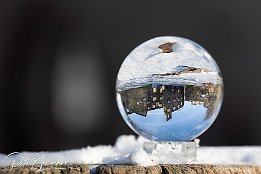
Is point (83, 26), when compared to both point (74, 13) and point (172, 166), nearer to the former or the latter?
point (74, 13)

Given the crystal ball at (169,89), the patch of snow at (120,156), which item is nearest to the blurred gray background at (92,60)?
the patch of snow at (120,156)

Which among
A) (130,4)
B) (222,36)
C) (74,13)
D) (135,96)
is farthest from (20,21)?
(135,96)

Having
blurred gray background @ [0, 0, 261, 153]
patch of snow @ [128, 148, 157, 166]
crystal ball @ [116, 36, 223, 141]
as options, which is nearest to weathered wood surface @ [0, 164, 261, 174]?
patch of snow @ [128, 148, 157, 166]

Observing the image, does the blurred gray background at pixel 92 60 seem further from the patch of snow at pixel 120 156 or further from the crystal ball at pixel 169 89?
the crystal ball at pixel 169 89

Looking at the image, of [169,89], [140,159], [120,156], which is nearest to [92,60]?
[120,156]

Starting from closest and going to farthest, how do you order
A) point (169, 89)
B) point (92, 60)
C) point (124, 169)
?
point (124, 169) < point (169, 89) < point (92, 60)

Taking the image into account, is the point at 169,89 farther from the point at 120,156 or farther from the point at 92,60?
the point at 92,60

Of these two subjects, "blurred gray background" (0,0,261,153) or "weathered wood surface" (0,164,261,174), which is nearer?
"weathered wood surface" (0,164,261,174)

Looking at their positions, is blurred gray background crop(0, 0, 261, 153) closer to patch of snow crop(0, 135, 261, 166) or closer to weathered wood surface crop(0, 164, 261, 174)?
patch of snow crop(0, 135, 261, 166)
